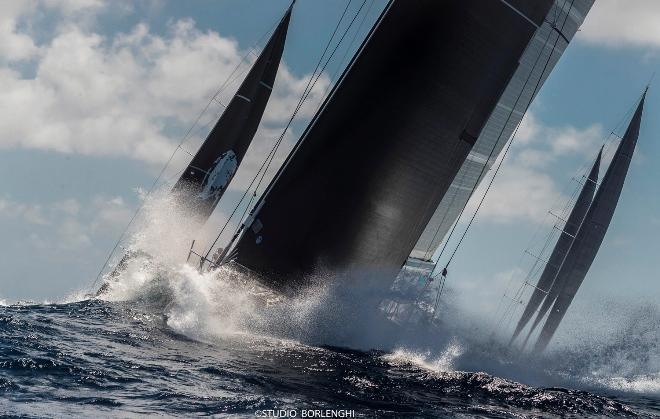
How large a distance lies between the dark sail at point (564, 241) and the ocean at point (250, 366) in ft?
29.1

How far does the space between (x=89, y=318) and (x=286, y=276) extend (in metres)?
3.59

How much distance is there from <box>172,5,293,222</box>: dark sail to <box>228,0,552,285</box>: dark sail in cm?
588

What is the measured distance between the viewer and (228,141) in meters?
17.9

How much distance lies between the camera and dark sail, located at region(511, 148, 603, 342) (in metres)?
23.4

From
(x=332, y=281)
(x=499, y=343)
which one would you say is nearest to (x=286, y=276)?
(x=332, y=281)

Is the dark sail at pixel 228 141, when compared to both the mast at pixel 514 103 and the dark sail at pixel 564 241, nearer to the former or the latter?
the mast at pixel 514 103

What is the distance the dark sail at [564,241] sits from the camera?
23406mm

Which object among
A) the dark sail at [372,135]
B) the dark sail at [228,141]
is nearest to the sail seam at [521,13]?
the dark sail at [372,135]

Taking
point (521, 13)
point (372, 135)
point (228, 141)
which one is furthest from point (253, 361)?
point (228, 141)

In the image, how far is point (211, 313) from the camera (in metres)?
11.2

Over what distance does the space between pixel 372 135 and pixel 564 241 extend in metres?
14.2

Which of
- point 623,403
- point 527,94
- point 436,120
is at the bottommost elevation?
point 623,403

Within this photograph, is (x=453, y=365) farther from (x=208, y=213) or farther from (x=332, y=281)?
(x=208, y=213)

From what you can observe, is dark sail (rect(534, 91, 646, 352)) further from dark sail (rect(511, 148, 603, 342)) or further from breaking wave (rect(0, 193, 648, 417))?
breaking wave (rect(0, 193, 648, 417))
